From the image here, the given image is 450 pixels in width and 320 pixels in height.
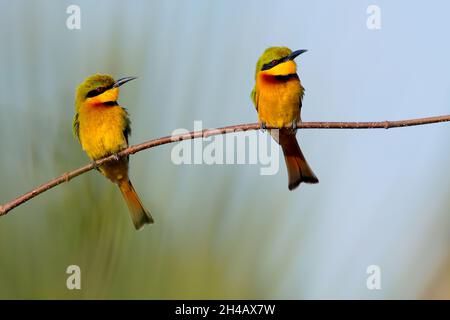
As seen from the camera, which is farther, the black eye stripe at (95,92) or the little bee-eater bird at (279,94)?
the little bee-eater bird at (279,94)

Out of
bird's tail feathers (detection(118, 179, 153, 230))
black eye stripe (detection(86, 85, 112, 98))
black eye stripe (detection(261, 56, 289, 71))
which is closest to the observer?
bird's tail feathers (detection(118, 179, 153, 230))

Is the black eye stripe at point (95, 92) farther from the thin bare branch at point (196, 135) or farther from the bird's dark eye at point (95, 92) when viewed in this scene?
the thin bare branch at point (196, 135)

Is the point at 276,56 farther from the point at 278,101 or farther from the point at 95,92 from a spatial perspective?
the point at 95,92

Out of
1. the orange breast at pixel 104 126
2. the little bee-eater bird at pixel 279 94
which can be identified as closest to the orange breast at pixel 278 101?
the little bee-eater bird at pixel 279 94

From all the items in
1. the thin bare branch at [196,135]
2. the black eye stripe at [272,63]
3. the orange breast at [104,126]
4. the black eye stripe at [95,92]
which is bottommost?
the orange breast at [104,126]

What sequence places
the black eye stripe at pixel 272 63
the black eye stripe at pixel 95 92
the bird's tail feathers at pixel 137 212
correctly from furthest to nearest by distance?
the black eye stripe at pixel 272 63 < the black eye stripe at pixel 95 92 < the bird's tail feathers at pixel 137 212

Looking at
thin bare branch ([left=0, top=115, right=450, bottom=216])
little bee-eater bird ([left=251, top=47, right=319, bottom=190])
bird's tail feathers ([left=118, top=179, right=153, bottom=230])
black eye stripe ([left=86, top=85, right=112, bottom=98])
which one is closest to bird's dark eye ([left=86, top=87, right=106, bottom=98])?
black eye stripe ([left=86, top=85, right=112, bottom=98])

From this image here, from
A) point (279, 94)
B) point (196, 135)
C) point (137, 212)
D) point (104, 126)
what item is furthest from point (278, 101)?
point (137, 212)

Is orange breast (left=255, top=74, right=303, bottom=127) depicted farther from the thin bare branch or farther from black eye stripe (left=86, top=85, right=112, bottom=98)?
the thin bare branch

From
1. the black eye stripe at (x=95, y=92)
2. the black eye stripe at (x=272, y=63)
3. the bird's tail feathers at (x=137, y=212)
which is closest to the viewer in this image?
the bird's tail feathers at (x=137, y=212)

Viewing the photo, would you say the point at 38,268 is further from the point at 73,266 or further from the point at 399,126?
the point at 399,126

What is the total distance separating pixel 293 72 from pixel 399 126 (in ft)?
6.34

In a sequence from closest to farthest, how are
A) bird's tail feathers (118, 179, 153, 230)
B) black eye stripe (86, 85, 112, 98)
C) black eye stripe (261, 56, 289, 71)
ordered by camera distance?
bird's tail feathers (118, 179, 153, 230), black eye stripe (86, 85, 112, 98), black eye stripe (261, 56, 289, 71)

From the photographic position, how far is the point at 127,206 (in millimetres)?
1228
